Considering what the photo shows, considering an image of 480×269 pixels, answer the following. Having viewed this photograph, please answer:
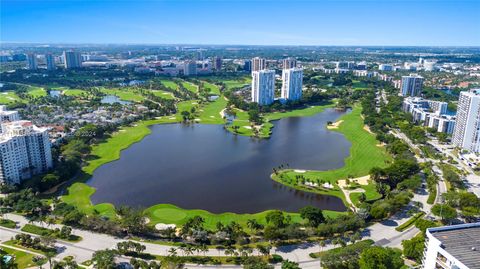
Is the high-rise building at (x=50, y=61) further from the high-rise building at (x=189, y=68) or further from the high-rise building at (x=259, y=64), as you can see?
the high-rise building at (x=259, y=64)

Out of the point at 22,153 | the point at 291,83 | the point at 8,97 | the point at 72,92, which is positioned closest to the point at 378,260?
the point at 22,153

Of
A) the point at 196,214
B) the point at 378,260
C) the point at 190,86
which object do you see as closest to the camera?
the point at 378,260

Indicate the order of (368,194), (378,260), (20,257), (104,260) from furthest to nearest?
(368,194), (20,257), (104,260), (378,260)

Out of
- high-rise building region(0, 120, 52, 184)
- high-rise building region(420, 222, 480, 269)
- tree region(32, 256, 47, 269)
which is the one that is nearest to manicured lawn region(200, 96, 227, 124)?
high-rise building region(0, 120, 52, 184)

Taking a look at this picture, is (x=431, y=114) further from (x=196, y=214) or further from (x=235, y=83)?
(x=235, y=83)

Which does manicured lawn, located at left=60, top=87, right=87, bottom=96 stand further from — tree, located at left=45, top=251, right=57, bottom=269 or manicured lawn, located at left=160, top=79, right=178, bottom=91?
tree, located at left=45, top=251, right=57, bottom=269

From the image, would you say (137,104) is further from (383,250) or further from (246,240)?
(383,250)

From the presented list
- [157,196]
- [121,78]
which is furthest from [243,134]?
[121,78]

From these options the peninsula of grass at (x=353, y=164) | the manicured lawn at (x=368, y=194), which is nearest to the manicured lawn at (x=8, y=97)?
the peninsula of grass at (x=353, y=164)
